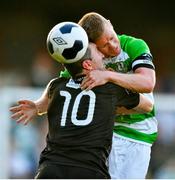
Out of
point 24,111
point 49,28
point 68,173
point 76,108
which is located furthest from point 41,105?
point 49,28

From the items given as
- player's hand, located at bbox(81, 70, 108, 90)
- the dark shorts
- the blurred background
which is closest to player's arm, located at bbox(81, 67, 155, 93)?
player's hand, located at bbox(81, 70, 108, 90)

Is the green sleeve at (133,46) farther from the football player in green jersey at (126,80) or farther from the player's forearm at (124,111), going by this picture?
the player's forearm at (124,111)

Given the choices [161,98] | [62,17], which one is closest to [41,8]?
[62,17]

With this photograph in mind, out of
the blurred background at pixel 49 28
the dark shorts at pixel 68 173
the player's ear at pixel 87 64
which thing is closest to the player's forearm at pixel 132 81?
the player's ear at pixel 87 64

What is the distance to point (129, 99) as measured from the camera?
188 inches

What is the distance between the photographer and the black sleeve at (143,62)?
5.06m

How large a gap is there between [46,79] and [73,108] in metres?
8.20

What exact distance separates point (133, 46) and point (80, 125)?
95cm

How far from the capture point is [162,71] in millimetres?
15617

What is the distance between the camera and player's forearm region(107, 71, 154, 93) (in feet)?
15.4

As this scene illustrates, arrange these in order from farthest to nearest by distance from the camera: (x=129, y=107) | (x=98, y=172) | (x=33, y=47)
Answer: (x=33, y=47) → (x=129, y=107) → (x=98, y=172)

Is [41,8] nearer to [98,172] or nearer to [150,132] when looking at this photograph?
[150,132]

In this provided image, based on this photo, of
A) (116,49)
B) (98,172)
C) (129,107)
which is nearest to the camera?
(98,172)

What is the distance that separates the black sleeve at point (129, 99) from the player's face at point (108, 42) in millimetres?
446
